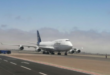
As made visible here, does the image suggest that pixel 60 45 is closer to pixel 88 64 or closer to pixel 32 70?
pixel 88 64

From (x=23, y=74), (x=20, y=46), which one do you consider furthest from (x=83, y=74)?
(x=20, y=46)

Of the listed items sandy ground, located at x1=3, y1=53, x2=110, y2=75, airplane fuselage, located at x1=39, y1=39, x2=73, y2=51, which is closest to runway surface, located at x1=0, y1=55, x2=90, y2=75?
sandy ground, located at x1=3, y1=53, x2=110, y2=75

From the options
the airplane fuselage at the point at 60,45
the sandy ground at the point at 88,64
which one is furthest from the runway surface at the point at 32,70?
the airplane fuselage at the point at 60,45

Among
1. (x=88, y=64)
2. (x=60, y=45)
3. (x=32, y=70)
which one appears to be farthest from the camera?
(x=60, y=45)

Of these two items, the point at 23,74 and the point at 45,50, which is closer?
the point at 23,74

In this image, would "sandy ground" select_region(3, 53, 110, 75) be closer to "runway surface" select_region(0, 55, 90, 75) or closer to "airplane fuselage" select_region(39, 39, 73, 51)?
"runway surface" select_region(0, 55, 90, 75)

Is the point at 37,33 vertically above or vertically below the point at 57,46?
above

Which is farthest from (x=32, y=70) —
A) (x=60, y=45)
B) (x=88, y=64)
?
(x=60, y=45)

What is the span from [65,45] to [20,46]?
23.1m

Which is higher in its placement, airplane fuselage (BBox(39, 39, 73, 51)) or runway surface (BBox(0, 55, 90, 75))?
airplane fuselage (BBox(39, 39, 73, 51))

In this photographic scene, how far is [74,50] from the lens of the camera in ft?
259

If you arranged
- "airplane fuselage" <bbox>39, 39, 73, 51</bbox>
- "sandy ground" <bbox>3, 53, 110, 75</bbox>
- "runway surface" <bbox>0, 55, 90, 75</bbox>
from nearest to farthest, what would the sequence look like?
1. "runway surface" <bbox>0, 55, 90, 75</bbox>
2. "sandy ground" <bbox>3, 53, 110, 75</bbox>
3. "airplane fuselage" <bbox>39, 39, 73, 51</bbox>

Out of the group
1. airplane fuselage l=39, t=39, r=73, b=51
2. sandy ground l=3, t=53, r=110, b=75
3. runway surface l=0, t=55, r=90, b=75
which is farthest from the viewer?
airplane fuselage l=39, t=39, r=73, b=51

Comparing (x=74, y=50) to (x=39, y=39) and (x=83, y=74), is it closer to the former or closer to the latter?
(x=39, y=39)
